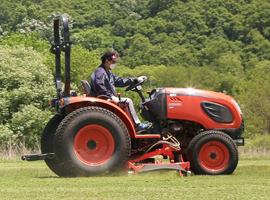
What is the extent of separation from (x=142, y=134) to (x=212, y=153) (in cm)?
118

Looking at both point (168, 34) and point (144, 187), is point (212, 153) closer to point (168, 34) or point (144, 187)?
point (144, 187)

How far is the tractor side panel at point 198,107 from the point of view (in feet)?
28.5

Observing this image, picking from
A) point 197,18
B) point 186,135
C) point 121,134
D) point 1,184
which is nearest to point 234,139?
point 186,135

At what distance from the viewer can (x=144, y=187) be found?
668 cm

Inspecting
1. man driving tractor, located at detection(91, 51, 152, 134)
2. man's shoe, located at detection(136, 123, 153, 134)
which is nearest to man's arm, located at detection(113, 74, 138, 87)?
man driving tractor, located at detection(91, 51, 152, 134)

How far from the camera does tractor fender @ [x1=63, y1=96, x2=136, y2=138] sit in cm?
813

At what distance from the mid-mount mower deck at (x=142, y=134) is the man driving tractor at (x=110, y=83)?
11 cm

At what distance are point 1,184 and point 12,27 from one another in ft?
316

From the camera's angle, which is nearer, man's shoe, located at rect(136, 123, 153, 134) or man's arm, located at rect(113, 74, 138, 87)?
man's shoe, located at rect(136, 123, 153, 134)

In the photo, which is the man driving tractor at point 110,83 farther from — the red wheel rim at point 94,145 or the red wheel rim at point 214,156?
the red wheel rim at point 214,156

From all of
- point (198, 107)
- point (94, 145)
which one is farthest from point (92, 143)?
point (198, 107)

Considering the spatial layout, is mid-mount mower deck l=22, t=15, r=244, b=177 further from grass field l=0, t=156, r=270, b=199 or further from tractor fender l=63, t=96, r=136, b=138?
grass field l=0, t=156, r=270, b=199

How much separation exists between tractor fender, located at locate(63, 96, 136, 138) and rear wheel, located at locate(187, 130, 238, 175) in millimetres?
1064

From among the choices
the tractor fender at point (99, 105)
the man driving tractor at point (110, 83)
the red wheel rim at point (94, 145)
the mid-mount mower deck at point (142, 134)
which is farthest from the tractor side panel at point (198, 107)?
the red wheel rim at point (94, 145)
